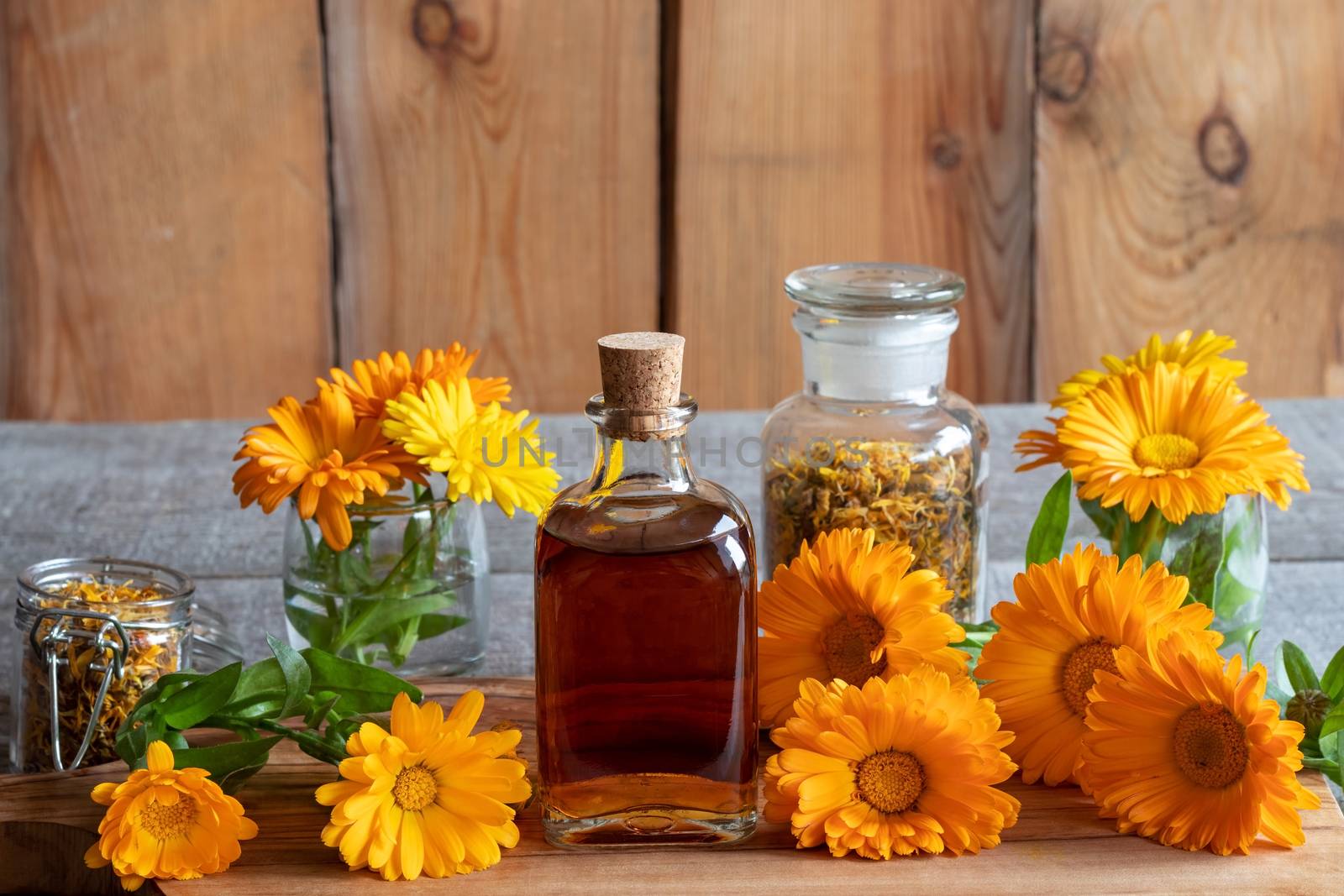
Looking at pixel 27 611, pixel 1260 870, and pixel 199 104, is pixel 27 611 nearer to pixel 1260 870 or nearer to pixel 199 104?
pixel 1260 870

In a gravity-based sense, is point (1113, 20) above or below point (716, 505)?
above

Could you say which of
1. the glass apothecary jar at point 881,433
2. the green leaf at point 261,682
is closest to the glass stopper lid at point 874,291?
the glass apothecary jar at point 881,433

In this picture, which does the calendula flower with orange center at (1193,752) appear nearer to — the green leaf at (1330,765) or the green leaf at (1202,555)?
the green leaf at (1330,765)

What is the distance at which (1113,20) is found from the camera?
1601mm

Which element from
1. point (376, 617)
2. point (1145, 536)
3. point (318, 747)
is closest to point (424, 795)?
point (318, 747)

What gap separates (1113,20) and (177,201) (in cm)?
108

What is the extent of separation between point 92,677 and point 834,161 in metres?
1.11

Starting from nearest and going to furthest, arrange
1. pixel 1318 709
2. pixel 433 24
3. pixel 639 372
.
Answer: pixel 639 372
pixel 1318 709
pixel 433 24

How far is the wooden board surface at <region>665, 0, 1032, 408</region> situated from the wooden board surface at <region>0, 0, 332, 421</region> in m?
0.43

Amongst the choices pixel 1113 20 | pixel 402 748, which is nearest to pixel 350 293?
pixel 1113 20

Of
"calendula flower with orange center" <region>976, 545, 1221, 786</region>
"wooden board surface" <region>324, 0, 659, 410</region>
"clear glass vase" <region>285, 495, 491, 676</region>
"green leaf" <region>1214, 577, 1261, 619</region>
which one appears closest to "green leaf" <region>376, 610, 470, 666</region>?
"clear glass vase" <region>285, 495, 491, 676</region>

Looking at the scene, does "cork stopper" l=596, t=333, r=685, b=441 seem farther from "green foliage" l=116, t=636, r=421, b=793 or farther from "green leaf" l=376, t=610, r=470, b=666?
"green leaf" l=376, t=610, r=470, b=666

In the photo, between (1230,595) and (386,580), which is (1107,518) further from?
(386,580)

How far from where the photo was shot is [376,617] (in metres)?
0.78
